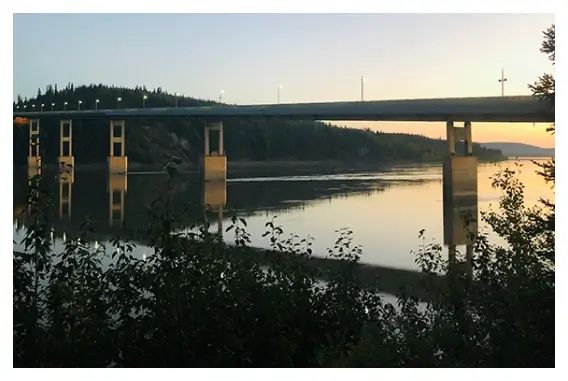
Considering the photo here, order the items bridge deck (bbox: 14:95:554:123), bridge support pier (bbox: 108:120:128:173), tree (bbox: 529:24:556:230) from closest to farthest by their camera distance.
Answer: tree (bbox: 529:24:556:230) < bridge deck (bbox: 14:95:554:123) < bridge support pier (bbox: 108:120:128:173)

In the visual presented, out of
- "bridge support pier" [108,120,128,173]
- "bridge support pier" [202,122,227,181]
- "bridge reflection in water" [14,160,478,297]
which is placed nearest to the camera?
"bridge reflection in water" [14,160,478,297]

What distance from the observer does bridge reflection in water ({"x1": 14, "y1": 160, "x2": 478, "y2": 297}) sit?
19.0 feet

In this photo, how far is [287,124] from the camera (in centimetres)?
1780

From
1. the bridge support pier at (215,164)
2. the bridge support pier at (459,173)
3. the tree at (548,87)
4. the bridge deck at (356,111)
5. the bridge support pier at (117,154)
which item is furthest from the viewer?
the bridge support pier at (215,164)

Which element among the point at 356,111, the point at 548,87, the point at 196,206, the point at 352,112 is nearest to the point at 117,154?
the point at 352,112

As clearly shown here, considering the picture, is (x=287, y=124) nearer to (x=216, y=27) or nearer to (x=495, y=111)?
(x=495, y=111)

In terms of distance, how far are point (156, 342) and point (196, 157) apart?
2619 centimetres

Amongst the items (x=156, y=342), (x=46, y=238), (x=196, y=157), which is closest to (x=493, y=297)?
(x=156, y=342)

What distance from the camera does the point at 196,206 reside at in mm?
10125

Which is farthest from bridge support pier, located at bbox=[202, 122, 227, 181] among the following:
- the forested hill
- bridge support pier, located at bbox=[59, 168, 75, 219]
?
bridge support pier, located at bbox=[59, 168, 75, 219]

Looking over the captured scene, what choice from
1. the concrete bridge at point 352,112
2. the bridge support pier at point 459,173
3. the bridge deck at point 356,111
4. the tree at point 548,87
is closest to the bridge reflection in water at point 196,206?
the bridge support pier at point 459,173

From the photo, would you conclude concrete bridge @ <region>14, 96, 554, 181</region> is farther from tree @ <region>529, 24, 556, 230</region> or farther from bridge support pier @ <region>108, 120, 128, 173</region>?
tree @ <region>529, 24, 556, 230</region>

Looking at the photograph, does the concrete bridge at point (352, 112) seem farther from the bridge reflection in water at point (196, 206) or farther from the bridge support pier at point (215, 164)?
the bridge support pier at point (215, 164)

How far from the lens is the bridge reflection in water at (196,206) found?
5.79 meters
